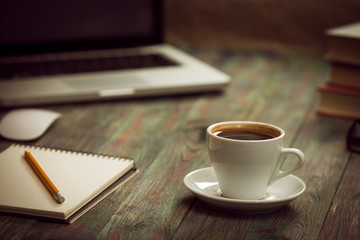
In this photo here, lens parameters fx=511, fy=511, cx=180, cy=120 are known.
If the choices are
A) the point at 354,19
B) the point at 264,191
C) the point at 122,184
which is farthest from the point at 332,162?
the point at 354,19

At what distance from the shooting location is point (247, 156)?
0.67m

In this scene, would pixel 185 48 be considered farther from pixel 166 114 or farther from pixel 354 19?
pixel 166 114

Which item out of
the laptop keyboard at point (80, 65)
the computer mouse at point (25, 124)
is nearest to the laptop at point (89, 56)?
the laptop keyboard at point (80, 65)

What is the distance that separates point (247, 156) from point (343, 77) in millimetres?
582

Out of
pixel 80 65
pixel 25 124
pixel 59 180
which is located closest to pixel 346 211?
pixel 59 180

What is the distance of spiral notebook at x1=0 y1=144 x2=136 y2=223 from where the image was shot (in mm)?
688

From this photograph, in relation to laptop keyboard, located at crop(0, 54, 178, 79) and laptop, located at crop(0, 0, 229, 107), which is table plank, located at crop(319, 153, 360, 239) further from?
laptop keyboard, located at crop(0, 54, 178, 79)

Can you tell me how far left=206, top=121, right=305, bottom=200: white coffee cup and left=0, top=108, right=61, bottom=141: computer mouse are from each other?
0.43 metres

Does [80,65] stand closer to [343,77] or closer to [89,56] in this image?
[89,56]

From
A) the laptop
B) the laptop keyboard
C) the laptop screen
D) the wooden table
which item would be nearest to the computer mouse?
the wooden table

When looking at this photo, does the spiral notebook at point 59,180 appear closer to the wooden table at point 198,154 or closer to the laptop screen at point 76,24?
the wooden table at point 198,154

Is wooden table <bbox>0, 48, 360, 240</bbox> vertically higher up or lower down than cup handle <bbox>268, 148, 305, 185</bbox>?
lower down

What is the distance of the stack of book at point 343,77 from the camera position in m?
1.13

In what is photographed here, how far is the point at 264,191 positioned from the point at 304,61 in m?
1.06
